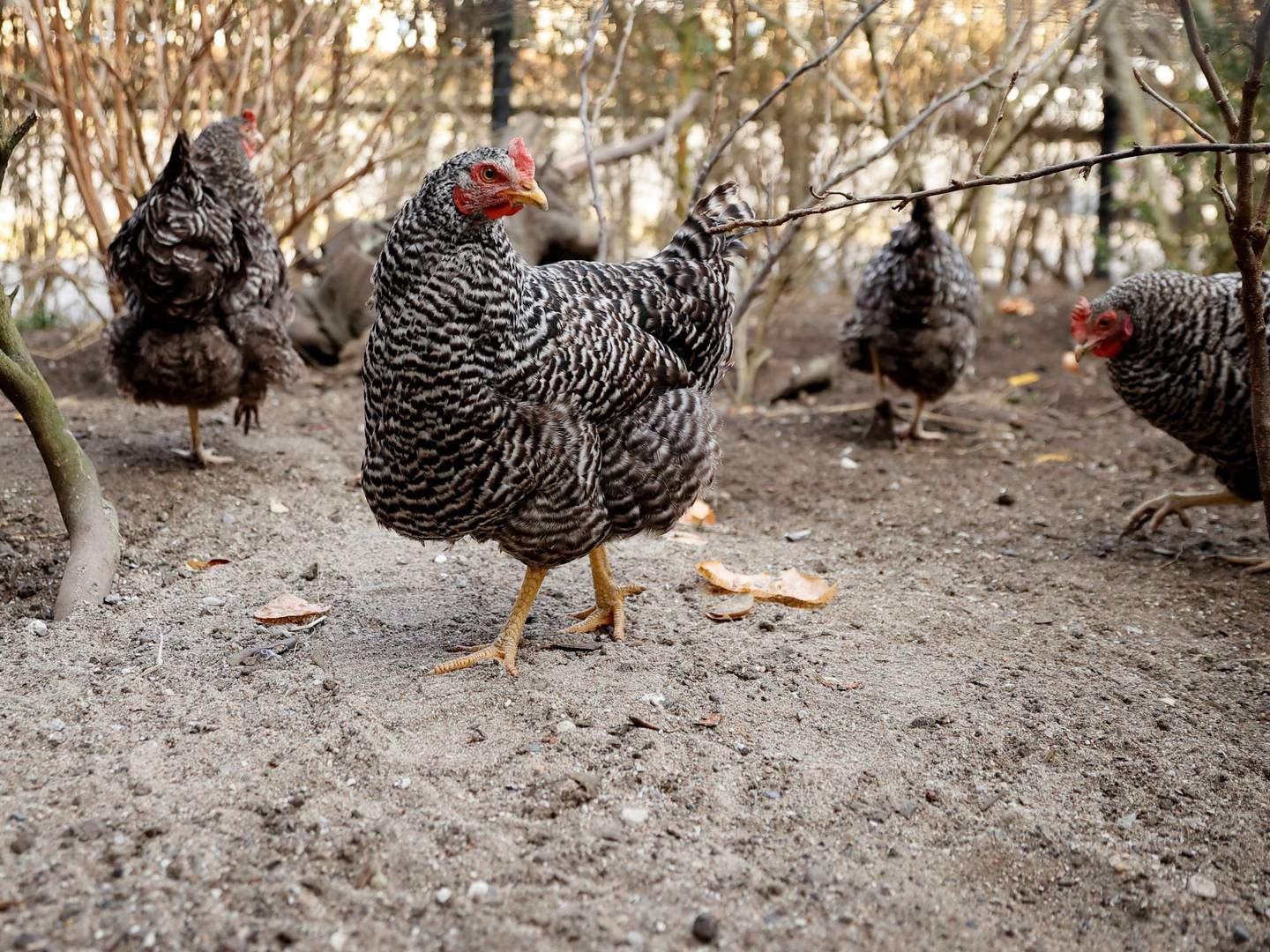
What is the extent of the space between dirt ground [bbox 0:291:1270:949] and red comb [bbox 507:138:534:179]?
147 cm

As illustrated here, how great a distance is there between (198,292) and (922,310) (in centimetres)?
380

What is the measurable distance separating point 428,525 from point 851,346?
3.94 m

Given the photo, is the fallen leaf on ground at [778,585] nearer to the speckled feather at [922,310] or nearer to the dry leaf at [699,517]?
the dry leaf at [699,517]

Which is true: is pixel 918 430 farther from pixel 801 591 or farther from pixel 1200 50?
pixel 1200 50

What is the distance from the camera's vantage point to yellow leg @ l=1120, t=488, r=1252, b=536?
457 centimetres

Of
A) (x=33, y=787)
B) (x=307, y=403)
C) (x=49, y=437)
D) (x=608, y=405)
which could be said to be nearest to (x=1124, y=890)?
(x=608, y=405)

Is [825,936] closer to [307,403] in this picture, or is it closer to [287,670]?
[287,670]

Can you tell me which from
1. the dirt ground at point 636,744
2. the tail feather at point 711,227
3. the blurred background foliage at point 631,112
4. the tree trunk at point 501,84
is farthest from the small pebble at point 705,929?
the tree trunk at point 501,84

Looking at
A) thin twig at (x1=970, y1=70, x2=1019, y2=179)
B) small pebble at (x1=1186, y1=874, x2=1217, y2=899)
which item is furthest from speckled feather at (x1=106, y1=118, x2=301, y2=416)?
small pebble at (x1=1186, y1=874, x2=1217, y2=899)

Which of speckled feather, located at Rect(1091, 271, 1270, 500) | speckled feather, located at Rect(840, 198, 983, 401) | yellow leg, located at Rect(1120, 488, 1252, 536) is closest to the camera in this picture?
speckled feather, located at Rect(1091, 271, 1270, 500)

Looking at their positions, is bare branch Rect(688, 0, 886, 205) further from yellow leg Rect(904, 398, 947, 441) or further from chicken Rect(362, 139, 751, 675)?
yellow leg Rect(904, 398, 947, 441)

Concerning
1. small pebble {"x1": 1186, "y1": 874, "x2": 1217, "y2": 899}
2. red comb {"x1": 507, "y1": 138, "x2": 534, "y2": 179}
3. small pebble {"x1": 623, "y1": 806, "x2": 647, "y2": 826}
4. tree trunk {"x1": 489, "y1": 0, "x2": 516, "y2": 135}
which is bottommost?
small pebble {"x1": 1186, "y1": 874, "x2": 1217, "y2": 899}

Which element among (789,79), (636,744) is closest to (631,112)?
(789,79)

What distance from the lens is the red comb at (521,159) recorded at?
2.87m
